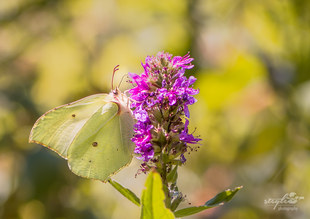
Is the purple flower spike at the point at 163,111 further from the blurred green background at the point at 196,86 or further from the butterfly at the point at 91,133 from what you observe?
the blurred green background at the point at 196,86

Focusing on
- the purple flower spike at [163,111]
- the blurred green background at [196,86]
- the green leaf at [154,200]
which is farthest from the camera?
the blurred green background at [196,86]

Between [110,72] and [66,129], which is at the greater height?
[110,72]

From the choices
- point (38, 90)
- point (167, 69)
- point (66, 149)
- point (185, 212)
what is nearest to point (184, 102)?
point (167, 69)

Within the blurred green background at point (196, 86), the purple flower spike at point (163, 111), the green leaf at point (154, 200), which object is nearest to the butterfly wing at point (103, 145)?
the purple flower spike at point (163, 111)

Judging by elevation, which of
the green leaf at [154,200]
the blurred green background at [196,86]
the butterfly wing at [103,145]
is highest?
the blurred green background at [196,86]

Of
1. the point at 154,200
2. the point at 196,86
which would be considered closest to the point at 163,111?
the point at 154,200

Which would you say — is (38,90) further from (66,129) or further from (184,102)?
(184,102)

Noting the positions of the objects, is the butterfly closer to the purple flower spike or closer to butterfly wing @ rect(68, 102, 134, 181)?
butterfly wing @ rect(68, 102, 134, 181)
